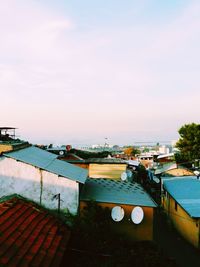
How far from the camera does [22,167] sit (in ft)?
41.9

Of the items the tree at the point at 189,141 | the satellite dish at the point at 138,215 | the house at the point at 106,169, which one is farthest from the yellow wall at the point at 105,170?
the tree at the point at 189,141

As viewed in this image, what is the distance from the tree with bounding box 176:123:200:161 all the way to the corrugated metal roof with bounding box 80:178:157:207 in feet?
110

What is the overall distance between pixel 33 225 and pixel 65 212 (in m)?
2.89

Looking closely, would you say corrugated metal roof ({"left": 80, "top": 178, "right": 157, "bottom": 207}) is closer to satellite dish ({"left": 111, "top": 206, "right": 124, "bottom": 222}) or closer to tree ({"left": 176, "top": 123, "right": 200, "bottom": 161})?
satellite dish ({"left": 111, "top": 206, "right": 124, "bottom": 222})

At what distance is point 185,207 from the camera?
Answer: 17.2 m

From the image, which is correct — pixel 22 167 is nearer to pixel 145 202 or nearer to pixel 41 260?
pixel 41 260

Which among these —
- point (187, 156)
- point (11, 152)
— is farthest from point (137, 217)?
point (187, 156)

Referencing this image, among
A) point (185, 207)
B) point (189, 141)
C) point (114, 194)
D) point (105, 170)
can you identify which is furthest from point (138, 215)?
point (189, 141)

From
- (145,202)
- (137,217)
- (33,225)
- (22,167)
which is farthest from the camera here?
(145,202)

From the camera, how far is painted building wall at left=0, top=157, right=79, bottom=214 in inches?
498

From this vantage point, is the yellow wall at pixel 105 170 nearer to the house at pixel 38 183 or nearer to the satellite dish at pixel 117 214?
the satellite dish at pixel 117 214

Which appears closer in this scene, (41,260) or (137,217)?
(41,260)

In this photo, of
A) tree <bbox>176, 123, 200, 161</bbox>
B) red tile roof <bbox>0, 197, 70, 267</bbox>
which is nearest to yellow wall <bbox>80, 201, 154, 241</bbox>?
red tile roof <bbox>0, 197, 70, 267</bbox>

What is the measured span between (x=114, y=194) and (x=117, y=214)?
2.20 m
